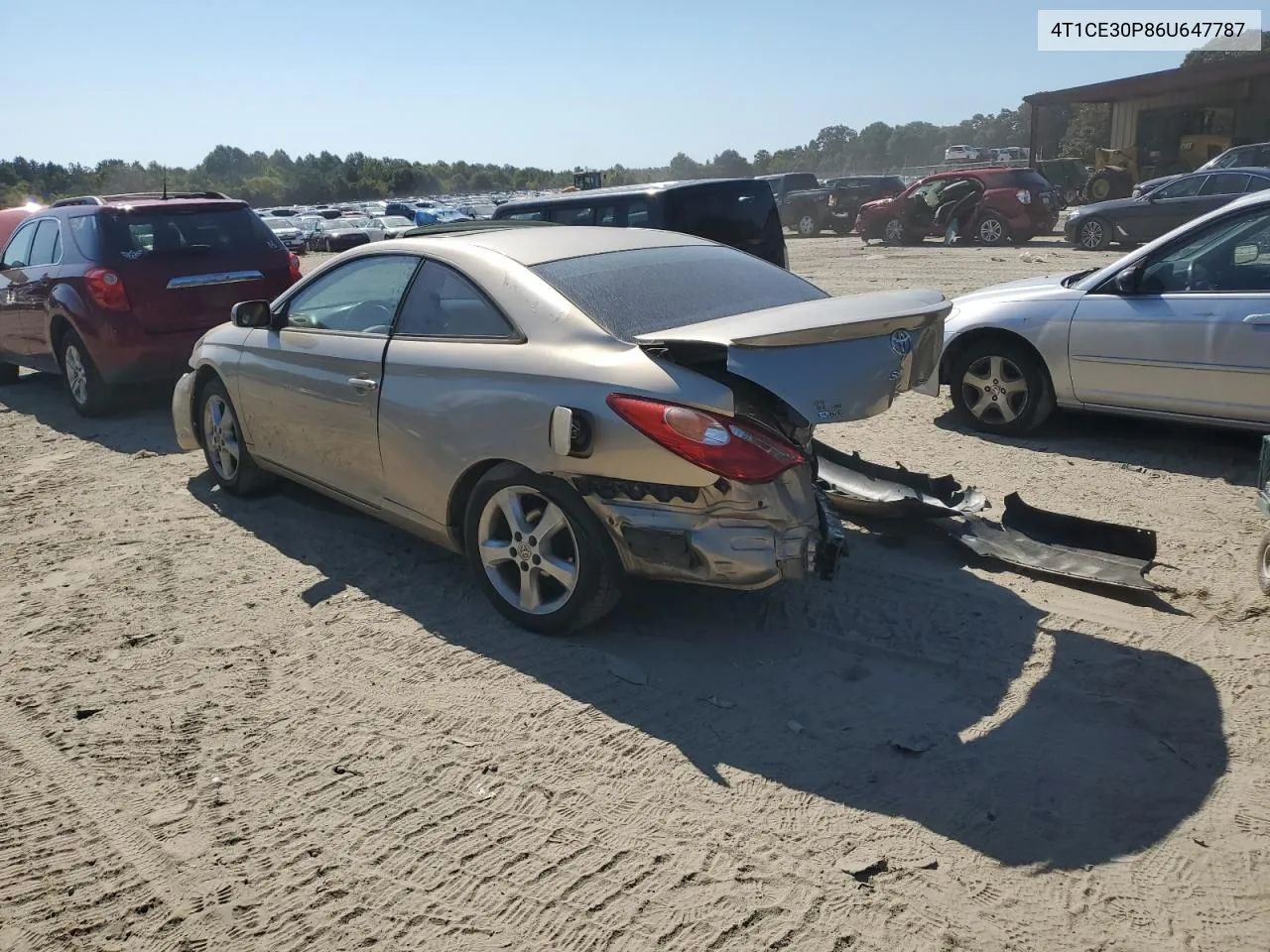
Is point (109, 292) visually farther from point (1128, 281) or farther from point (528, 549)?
Answer: point (1128, 281)

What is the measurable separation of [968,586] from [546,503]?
192cm

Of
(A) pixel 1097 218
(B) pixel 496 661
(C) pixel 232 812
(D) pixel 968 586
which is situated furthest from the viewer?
(A) pixel 1097 218

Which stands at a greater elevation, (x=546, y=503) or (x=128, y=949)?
→ (x=546, y=503)

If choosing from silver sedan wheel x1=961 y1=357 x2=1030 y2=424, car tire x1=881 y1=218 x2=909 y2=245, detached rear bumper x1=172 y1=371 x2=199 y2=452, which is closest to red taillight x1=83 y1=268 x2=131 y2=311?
detached rear bumper x1=172 y1=371 x2=199 y2=452

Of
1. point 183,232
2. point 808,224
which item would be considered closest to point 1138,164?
point 808,224

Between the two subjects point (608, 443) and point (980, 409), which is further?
point (980, 409)

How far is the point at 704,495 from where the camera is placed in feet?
11.7

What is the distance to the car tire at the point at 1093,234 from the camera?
1842 cm

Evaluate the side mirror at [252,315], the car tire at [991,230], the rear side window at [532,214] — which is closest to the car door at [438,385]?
the side mirror at [252,315]

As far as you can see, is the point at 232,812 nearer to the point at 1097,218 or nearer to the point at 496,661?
the point at 496,661

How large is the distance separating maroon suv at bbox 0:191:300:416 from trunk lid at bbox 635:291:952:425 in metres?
5.91

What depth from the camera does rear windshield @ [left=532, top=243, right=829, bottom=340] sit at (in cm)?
403

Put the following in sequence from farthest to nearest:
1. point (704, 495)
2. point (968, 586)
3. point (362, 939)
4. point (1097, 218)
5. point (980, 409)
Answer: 1. point (1097, 218)
2. point (980, 409)
3. point (968, 586)
4. point (704, 495)
5. point (362, 939)

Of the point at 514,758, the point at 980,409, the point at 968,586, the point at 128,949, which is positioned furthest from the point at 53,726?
the point at 980,409
